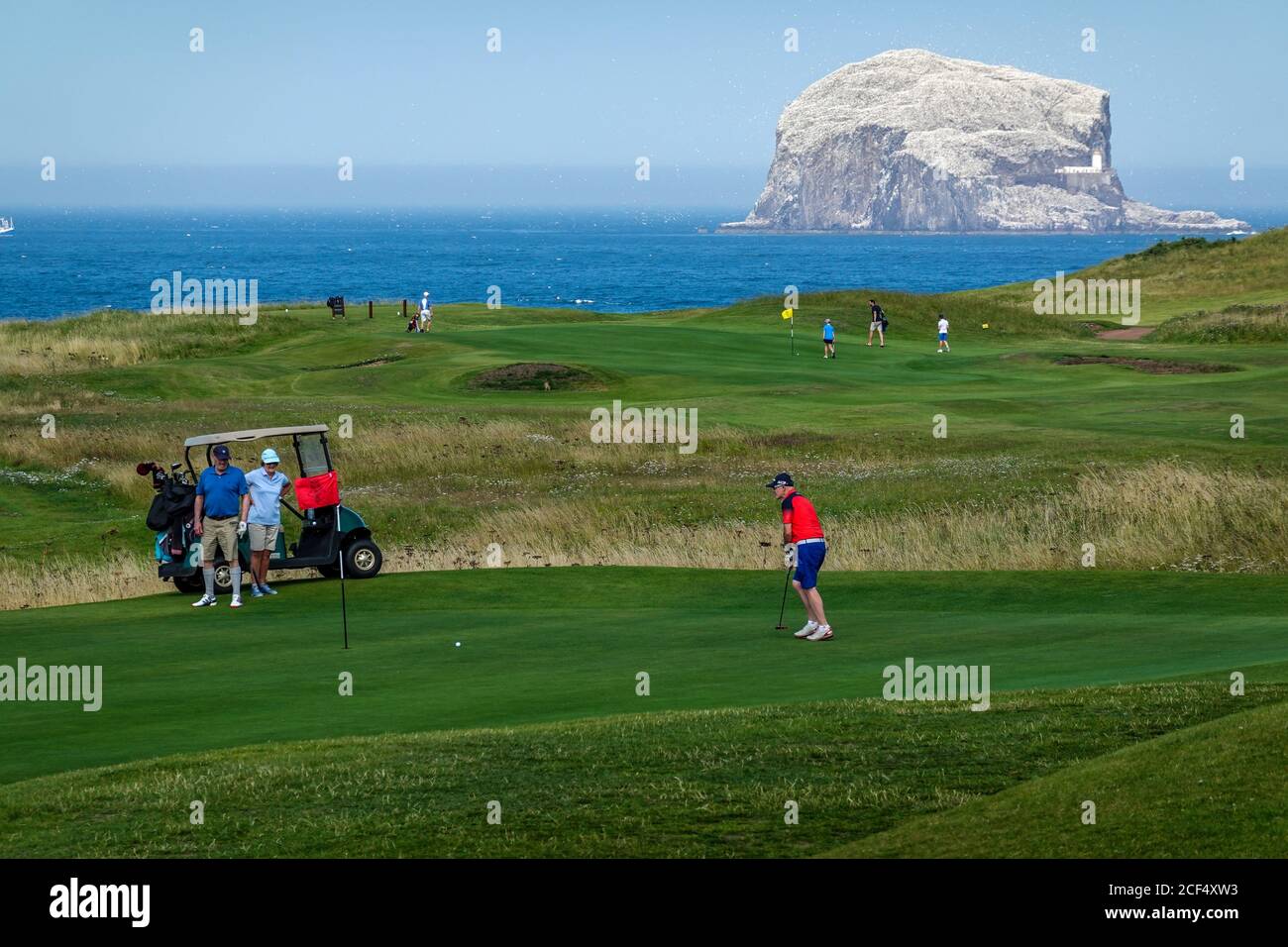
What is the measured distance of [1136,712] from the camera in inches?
510

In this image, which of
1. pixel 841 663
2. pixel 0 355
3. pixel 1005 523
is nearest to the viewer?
pixel 841 663

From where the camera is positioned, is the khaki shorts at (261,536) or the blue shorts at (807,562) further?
the khaki shorts at (261,536)

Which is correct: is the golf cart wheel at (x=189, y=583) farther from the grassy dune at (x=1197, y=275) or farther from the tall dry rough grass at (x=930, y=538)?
the grassy dune at (x=1197, y=275)

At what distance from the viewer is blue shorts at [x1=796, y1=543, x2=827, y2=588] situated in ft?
60.4

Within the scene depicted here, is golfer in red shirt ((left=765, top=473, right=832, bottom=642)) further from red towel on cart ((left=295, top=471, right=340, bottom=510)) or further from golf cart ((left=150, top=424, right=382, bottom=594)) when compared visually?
red towel on cart ((left=295, top=471, right=340, bottom=510))

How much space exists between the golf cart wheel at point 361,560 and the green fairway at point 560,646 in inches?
25.3

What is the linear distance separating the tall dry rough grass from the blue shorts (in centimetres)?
839

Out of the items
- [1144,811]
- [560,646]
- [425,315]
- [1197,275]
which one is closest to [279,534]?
[560,646]

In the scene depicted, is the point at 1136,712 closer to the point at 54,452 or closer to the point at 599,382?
the point at 54,452

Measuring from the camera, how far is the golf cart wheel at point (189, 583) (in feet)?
77.4

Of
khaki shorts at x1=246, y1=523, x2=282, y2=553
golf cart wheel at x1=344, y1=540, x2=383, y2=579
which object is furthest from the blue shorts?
golf cart wheel at x1=344, y1=540, x2=383, y2=579

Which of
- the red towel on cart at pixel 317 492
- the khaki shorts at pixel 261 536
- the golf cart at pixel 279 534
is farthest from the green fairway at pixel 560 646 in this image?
the red towel on cart at pixel 317 492
